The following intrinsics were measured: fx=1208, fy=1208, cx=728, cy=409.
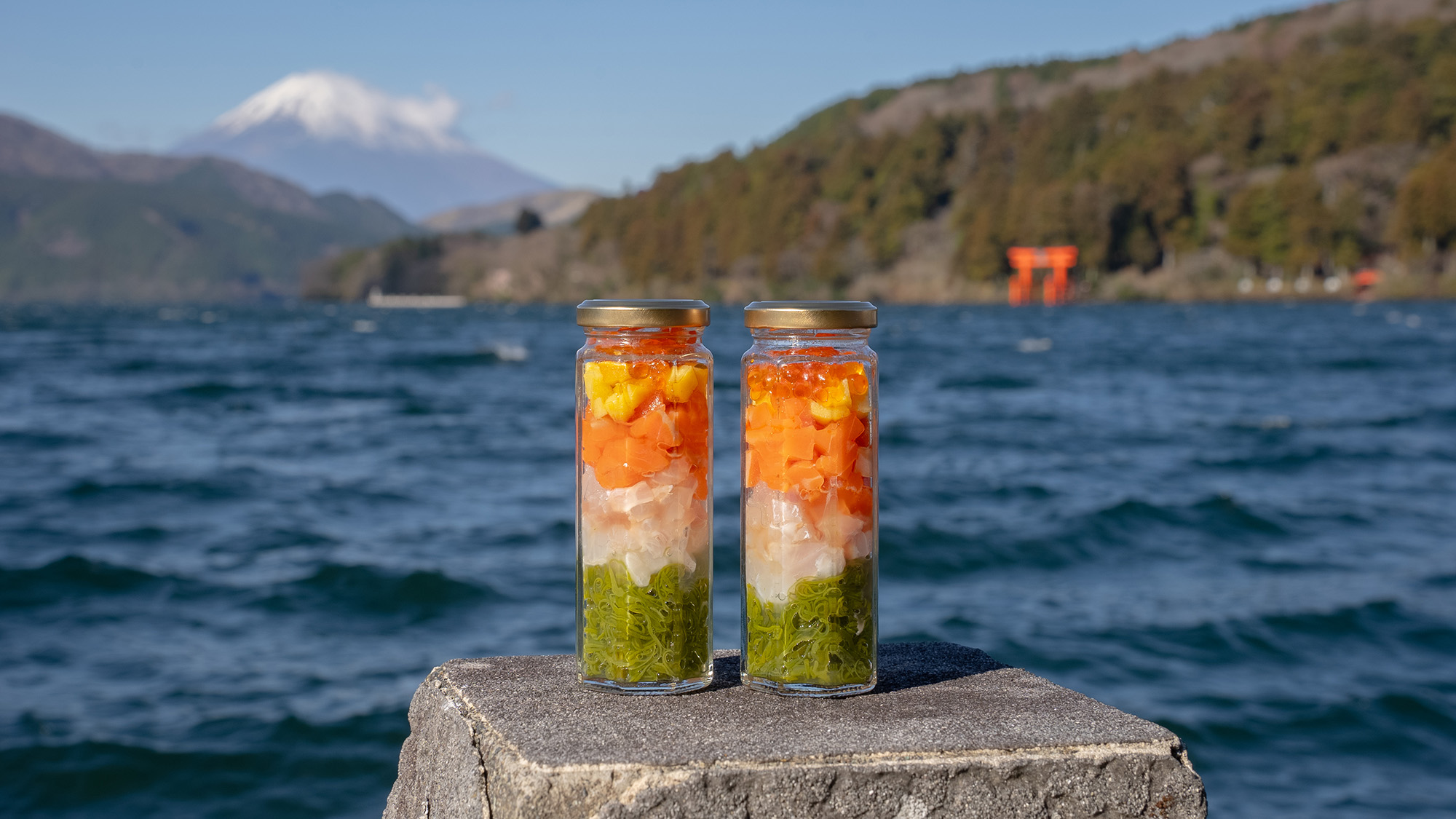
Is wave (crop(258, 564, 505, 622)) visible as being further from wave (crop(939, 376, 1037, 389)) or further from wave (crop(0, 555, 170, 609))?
wave (crop(939, 376, 1037, 389))

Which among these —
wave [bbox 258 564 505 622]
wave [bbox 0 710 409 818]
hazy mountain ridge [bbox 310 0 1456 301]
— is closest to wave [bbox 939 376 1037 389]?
wave [bbox 258 564 505 622]

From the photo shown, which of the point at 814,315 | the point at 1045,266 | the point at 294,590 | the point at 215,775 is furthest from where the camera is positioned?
the point at 1045,266

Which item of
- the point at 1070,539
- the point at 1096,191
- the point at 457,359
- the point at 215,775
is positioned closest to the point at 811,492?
the point at 215,775

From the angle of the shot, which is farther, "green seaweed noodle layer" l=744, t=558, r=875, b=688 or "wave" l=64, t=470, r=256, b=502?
"wave" l=64, t=470, r=256, b=502

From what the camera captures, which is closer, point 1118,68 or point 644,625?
point 644,625

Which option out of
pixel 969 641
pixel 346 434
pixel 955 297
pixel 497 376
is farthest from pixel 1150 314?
pixel 969 641

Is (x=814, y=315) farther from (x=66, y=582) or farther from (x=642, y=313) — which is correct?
(x=66, y=582)

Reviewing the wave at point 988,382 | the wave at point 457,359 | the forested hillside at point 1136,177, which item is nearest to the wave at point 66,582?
the wave at point 988,382
